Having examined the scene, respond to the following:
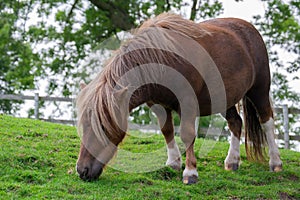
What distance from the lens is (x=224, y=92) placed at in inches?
224

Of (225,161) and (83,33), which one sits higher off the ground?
(83,33)

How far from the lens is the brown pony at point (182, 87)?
14.7ft

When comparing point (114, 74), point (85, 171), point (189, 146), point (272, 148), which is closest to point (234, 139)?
point (272, 148)

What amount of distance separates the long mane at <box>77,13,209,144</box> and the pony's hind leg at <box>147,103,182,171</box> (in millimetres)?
1022

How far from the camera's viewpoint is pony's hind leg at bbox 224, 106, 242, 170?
6.31m

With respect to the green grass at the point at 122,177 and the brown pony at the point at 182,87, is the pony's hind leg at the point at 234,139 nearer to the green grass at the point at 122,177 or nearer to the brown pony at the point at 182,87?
the brown pony at the point at 182,87

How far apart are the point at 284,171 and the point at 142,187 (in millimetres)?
2565

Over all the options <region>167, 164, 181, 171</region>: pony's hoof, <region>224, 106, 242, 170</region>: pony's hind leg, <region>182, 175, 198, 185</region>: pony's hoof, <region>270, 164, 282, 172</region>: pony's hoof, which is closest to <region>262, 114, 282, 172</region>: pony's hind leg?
<region>270, 164, 282, 172</region>: pony's hoof

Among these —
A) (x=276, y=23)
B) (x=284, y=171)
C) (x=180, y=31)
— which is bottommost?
(x=284, y=171)

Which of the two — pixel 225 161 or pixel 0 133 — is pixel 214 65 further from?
pixel 0 133

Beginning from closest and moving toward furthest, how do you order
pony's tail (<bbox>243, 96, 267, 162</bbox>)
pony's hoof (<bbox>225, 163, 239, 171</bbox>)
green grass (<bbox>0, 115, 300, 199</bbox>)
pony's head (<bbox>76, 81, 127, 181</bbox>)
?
Answer: pony's head (<bbox>76, 81, 127, 181</bbox>)
green grass (<bbox>0, 115, 300, 199</bbox>)
pony's hoof (<bbox>225, 163, 239, 171</bbox>)
pony's tail (<bbox>243, 96, 267, 162</bbox>)

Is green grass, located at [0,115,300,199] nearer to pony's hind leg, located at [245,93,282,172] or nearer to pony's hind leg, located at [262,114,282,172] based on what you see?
pony's hind leg, located at [262,114,282,172]

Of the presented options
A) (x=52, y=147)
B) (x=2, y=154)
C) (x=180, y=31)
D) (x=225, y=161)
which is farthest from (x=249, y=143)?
(x=2, y=154)

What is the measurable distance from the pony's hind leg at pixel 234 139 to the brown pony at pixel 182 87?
0.05 feet
